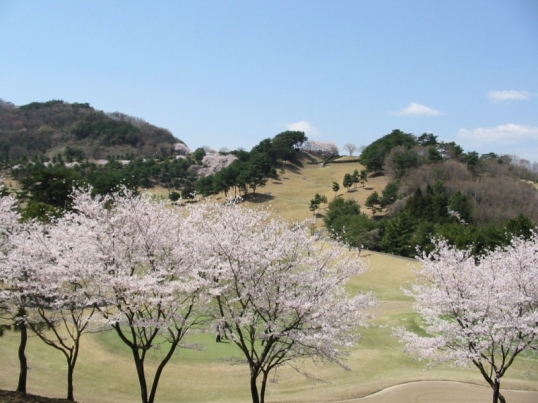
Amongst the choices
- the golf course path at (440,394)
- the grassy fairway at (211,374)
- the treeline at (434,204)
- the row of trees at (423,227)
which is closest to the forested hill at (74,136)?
the treeline at (434,204)

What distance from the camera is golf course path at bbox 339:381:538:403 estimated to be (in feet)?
59.5

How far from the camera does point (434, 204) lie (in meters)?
65.2

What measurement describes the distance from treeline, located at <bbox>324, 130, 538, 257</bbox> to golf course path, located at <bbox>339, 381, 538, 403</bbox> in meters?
15.5

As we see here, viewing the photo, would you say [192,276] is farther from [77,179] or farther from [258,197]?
[258,197]

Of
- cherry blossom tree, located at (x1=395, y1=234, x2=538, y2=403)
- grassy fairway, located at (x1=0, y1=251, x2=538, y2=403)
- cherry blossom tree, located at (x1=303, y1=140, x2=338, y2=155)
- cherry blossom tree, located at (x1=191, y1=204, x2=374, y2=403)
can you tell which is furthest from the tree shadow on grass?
cherry blossom tree, located at (x1=191, y1=204, x2=374, y2=403)

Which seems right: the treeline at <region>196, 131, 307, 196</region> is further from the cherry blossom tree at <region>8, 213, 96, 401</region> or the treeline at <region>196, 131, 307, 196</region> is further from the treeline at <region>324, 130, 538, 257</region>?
the cherry blossom tree at <region>8, 213, 96, 401</region>

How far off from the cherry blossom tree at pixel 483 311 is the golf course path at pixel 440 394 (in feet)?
7.27

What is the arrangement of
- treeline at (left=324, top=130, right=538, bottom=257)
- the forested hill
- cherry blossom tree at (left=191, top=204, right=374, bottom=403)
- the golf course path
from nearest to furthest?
cherry blossom tree at (left=191, top=204, right=374, bottom=403)
the golf course path
treeline at (left=324, top=130, right=538, bottom=257)
the forested hill

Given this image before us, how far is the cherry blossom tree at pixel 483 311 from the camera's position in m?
15.1

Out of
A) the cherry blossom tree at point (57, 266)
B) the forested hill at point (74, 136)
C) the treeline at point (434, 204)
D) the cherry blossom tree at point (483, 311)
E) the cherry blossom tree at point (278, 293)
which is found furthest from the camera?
the forested hill at point (74, 136)

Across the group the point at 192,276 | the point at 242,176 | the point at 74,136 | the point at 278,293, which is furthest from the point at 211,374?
the point at 74,136

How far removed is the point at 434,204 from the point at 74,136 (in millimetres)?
131030

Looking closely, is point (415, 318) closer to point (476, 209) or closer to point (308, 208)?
point (476, 209)

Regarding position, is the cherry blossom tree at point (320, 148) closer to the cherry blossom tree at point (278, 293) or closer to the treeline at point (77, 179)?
the treeline at point (77, 179)
